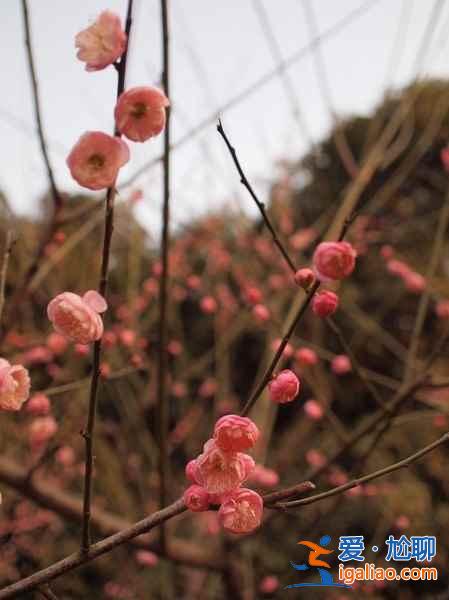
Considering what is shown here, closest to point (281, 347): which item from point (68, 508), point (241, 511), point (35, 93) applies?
point (241, 511)

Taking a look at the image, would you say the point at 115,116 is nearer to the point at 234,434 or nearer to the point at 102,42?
the point at 102,42

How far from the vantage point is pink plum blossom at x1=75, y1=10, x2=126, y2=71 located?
1.66 ft

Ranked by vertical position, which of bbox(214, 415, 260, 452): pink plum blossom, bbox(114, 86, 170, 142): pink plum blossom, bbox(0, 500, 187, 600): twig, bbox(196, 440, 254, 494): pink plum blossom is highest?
bbox(114, 86, 170, 142): pink plum blossom

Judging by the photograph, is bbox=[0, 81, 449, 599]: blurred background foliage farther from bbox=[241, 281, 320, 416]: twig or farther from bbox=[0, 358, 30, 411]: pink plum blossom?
bbox=[241, 281, 320, 416]: twig

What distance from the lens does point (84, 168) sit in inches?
20.0

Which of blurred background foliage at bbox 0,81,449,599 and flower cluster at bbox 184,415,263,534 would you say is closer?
flower cluster at bbox 184,415,263,534

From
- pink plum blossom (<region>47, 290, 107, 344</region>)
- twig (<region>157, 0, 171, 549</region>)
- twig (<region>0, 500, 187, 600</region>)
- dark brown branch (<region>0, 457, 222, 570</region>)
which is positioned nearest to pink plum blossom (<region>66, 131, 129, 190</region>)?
pink plum blossom (<region>47, 290, 107, 344</region>)

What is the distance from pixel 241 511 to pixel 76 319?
25cm

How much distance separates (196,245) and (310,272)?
2599 millimetres

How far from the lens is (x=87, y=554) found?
56 cm

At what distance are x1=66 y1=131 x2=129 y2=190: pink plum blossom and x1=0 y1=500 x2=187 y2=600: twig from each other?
0.33m

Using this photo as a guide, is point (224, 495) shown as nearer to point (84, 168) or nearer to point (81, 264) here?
point (84, 168)

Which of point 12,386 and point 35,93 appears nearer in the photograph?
point 12,386

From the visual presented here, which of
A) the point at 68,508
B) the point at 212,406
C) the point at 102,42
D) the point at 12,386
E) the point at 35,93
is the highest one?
the point at 212,406
